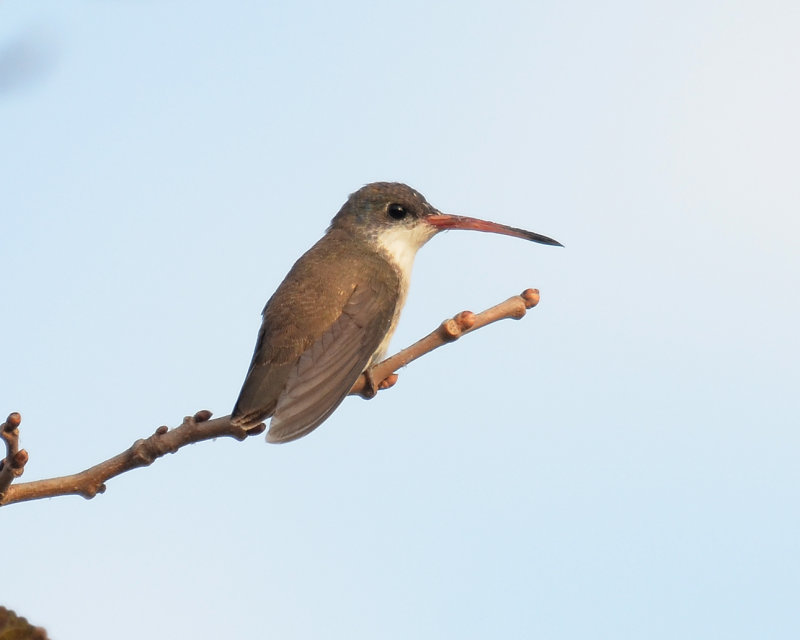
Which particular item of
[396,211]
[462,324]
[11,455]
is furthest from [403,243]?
[11,455]

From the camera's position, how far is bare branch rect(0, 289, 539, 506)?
345 cm

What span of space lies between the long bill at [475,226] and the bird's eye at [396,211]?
149 millimetres

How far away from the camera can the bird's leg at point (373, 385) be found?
516cm

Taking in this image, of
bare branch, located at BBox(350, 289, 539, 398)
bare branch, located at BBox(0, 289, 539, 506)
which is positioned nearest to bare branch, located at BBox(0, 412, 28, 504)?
bare branch, located at BBox(0, 289, 539, 506)

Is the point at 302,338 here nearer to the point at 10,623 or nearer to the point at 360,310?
the point at 360,310

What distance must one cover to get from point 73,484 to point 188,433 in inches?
19.8

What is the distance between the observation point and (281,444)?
4598 millimetres

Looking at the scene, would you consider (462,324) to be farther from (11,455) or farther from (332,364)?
(11,455)

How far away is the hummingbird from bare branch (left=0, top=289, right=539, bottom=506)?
193 mm

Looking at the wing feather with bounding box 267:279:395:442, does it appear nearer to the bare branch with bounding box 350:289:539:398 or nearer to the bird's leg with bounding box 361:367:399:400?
the bird's leg with bounding box 361:367:399:400

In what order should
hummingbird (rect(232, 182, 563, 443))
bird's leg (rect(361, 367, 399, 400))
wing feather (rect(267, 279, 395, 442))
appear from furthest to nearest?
bird's leg (rect(361, 367, 399, 400))
hummingbird (rect(232, 182, 563, 443))
wing feather (rect(267, 279, 395, 442))

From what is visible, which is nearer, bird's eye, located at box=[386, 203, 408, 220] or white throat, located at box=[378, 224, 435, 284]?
white throat, located at box=[378, 224, 435, 284]

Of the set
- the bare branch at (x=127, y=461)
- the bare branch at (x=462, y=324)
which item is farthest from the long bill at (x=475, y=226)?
the bare branch at (x=127, y=461)

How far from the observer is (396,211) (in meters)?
6.72
